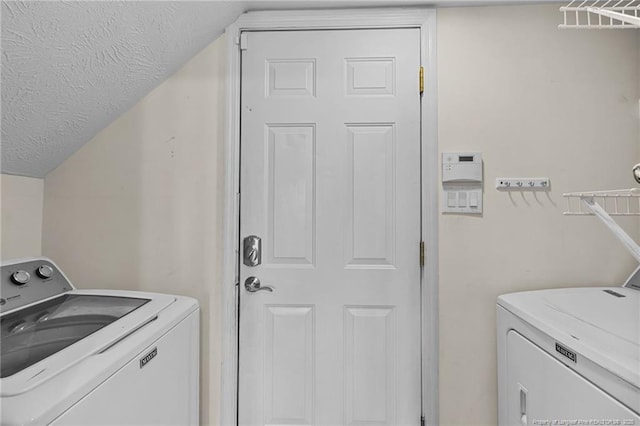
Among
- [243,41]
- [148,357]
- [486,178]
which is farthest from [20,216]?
[486,178]

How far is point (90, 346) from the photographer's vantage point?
870 mm

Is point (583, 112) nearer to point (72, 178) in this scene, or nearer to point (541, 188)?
point (541, 188)

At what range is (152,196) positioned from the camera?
63.3 inches

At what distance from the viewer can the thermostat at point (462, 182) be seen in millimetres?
1513

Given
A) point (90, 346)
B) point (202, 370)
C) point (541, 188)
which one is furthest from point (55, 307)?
point (541, 188)

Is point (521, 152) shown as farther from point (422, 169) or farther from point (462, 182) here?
point (422, 169)

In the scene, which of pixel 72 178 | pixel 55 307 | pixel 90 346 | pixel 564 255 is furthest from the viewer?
pixel 72 178

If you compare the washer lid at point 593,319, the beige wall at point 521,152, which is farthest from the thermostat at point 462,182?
the washer lid at point 593,319

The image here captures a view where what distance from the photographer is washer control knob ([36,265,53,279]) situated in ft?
4.30

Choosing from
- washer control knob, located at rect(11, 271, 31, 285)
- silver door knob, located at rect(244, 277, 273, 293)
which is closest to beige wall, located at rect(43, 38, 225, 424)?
silver door knob, located at rect(244, 277, 273, 293)

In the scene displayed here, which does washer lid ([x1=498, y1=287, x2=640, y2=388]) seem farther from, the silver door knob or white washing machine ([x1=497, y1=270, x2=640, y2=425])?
the silver door knob

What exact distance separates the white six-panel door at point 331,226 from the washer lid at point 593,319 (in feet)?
1.57

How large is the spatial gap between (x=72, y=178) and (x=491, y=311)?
2.02m

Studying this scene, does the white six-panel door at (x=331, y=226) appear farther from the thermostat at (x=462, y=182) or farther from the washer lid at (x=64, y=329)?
the washer lid at (x=64, y=329)
